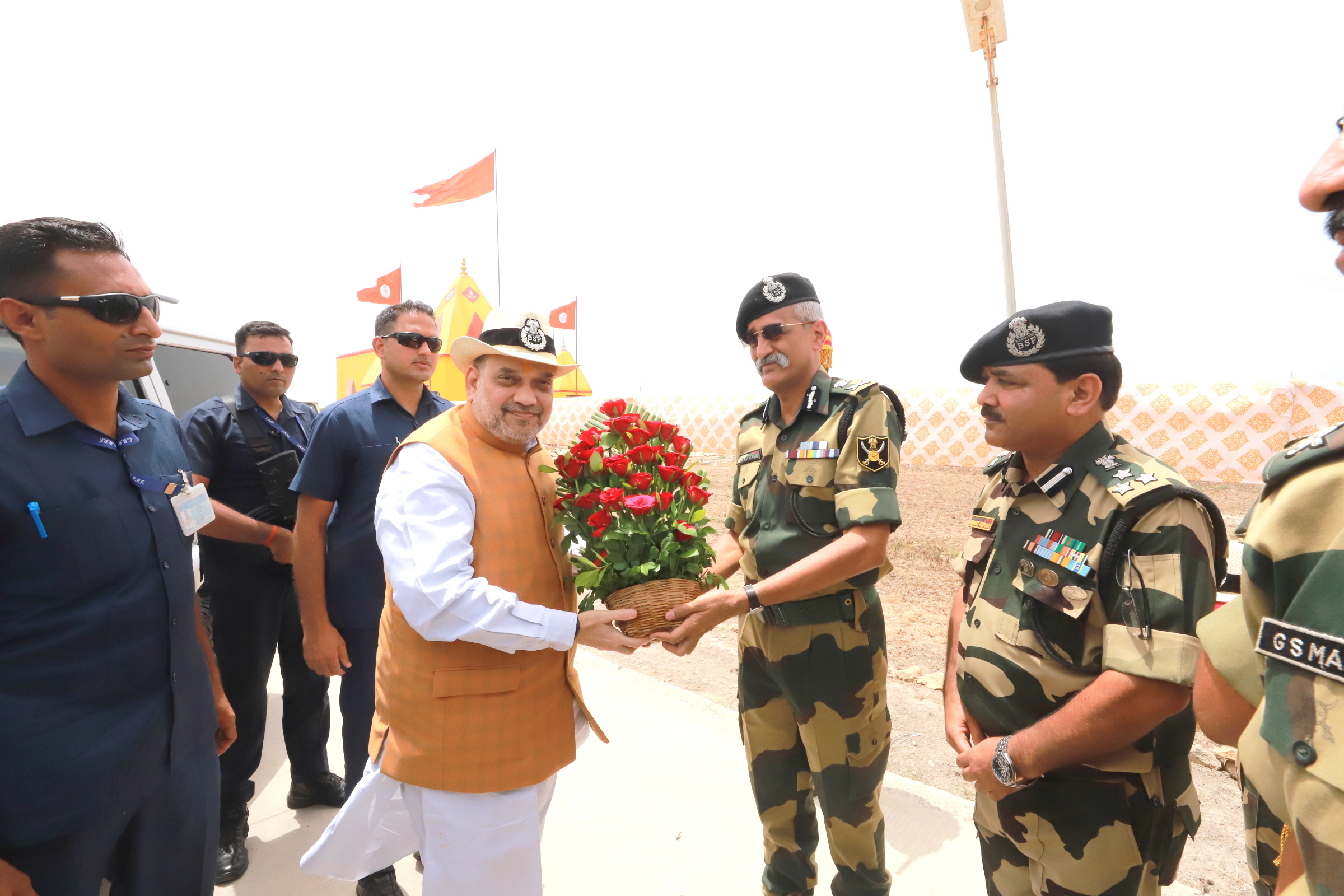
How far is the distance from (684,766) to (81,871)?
8.91 ft

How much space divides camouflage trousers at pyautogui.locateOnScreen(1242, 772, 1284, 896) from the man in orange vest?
64.8 inches

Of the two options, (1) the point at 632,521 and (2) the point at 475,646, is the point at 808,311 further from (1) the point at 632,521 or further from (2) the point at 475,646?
(2) the point at 475,646

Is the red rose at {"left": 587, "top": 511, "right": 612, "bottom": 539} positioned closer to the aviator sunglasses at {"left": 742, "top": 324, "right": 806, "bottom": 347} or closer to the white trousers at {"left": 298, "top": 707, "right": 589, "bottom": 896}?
the white trousers at {"left": 298, "top": 707, "right": 589, "bottom": 896}

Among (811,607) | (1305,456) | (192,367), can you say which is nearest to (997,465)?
(811,607)

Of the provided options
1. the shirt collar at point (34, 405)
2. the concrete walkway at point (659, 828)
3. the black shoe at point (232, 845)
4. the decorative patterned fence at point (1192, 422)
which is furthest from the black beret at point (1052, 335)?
the decorative patterned fence at point (1192, 422)

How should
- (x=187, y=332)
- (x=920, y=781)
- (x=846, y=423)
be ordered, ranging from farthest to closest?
(x=187, y=332) → (x=920, y=781) → (x=846, y=423)

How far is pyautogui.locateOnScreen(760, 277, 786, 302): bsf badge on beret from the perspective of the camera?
8.52ft

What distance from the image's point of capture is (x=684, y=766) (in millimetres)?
3703

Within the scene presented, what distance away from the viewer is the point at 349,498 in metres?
3.00

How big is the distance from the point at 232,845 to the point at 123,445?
2272mm

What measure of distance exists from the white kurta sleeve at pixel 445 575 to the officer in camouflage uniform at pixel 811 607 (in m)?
0.57

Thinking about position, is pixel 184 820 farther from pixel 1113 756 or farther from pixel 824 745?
pixel 1113 756

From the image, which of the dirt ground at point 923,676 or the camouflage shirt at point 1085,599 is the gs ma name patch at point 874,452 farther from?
the dirt ground at point 923,676

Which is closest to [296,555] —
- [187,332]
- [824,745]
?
[824,745]
